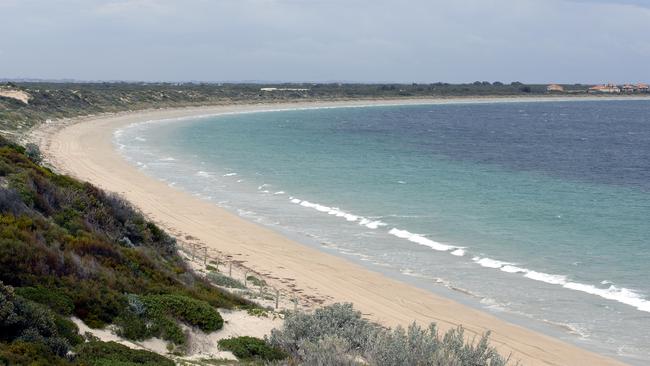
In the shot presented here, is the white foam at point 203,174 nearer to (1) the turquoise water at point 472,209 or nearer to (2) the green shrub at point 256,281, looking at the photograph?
(1) the turquoise water at point 472,209

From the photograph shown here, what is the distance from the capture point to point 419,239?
77.6 ft

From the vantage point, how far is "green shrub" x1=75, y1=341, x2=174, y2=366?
8.34 meters

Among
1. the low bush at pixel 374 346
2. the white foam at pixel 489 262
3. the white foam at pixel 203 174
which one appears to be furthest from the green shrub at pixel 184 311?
the white foam at pixel 203 174

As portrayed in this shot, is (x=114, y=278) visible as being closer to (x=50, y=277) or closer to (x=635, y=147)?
(x=50, y=277)

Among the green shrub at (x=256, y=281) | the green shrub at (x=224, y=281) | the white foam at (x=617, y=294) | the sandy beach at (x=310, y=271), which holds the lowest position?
the sandy beach at (x=310, y=271)

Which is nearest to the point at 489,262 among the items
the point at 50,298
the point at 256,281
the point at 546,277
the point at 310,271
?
the point at 546,277

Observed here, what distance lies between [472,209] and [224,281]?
1551 centimetres

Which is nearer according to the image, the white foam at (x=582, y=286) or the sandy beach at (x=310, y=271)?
the sandy beach at (x=310, y=271)

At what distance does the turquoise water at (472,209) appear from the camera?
58.4ft

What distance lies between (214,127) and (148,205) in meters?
49.4

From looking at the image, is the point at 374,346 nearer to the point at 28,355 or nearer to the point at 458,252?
the point at 28,355

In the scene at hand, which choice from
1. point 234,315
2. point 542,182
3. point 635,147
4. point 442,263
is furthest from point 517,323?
point 635,147

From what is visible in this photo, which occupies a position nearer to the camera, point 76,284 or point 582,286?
point 76,284

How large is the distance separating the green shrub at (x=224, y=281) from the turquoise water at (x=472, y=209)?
16.7 ft
